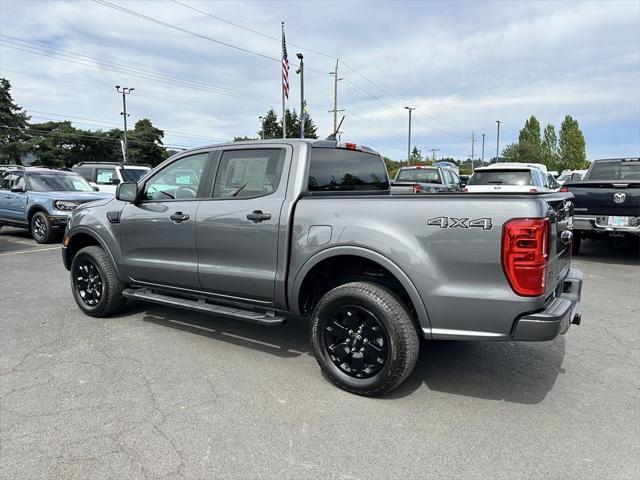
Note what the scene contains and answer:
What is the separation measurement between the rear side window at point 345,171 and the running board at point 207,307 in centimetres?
112

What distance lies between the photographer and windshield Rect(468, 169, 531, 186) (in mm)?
10641

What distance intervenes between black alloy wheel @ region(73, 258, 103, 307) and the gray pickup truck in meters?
0.05

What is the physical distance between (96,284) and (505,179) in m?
8.89

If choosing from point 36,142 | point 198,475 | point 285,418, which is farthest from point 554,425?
point 36,142

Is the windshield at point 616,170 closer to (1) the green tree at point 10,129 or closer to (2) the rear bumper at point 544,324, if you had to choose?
(2) the rear bumper at point 544,324

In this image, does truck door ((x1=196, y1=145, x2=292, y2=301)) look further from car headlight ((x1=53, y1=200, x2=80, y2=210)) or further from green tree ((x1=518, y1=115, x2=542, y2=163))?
green tree ((x1=518, y1=115, x2=542, y2=163))

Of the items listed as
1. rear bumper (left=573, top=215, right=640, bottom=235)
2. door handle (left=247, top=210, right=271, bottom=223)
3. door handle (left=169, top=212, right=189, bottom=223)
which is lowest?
rear bumper (left=573, top=215, right=640, bottom=235)

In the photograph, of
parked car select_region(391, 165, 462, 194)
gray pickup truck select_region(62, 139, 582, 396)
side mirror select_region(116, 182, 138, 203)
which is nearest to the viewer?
gray pickup truck select_region(62, 139, 582, 396)

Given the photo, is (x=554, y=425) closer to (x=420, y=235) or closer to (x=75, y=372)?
(x=420, y=235)

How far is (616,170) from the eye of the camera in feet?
31.0

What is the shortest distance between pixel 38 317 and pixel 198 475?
3768 millimetres

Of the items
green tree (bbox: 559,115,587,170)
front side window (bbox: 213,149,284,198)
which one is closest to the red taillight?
front side window (bbox: 213,149,284,198)

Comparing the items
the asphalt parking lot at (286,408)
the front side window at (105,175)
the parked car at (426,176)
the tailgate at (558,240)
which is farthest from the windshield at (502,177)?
the front side window at (105,175)

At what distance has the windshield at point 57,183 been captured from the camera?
11805 millimetres
